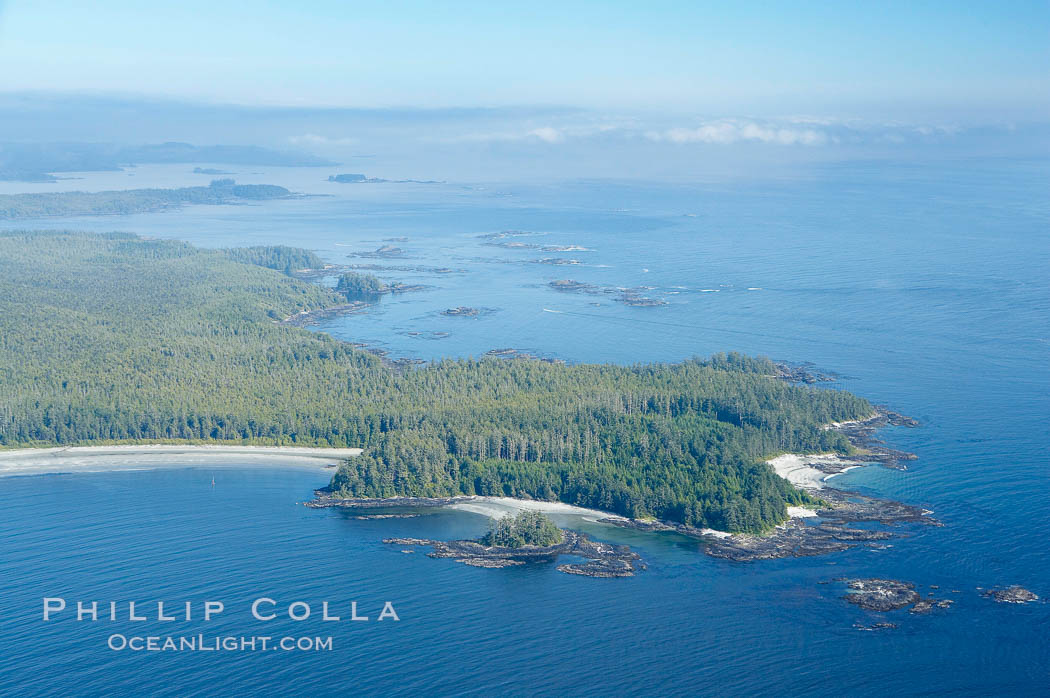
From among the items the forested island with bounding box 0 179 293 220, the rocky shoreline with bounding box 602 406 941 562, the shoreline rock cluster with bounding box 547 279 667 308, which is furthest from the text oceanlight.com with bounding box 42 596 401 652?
the forested island with bounding box 0 179 293 220

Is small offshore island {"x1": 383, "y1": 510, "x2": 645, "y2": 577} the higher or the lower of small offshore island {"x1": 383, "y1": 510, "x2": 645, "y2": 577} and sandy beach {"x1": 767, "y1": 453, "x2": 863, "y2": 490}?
the lower

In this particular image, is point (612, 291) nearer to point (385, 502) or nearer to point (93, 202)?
point (385, 502)

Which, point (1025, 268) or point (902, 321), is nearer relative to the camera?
point (902, 321)

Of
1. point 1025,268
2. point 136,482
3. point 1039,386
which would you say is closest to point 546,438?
point 136,482

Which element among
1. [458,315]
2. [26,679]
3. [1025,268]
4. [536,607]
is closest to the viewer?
[26,679]

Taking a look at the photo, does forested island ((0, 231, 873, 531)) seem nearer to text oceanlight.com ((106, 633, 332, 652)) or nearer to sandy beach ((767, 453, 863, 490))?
sandy beach ((767, 453, 863, 490))

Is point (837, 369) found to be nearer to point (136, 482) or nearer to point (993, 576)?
point (993, 576)
